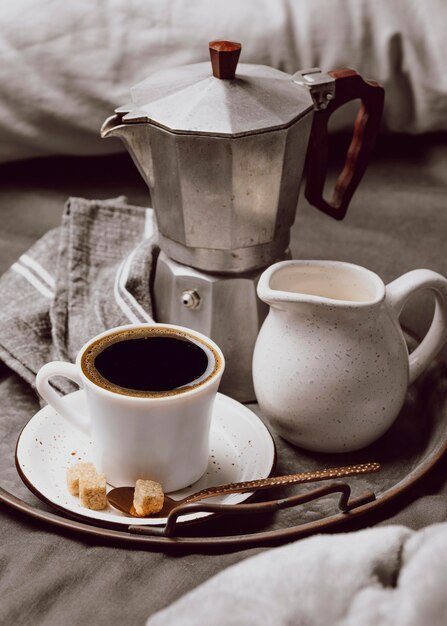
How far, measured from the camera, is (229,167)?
0.60m

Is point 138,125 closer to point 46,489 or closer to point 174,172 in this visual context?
point 174,172

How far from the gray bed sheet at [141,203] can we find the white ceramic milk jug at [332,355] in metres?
0.06

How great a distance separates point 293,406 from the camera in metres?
0.59

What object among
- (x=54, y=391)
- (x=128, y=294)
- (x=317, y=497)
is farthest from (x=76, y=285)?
(x=317, y=497)

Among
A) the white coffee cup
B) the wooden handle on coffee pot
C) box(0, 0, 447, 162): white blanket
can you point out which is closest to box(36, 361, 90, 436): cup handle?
the white coffee cup

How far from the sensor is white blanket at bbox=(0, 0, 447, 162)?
2.90 ft

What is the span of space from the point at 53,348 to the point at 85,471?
176 millimetres

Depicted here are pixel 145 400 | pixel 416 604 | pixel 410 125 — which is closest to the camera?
pixel 416 604

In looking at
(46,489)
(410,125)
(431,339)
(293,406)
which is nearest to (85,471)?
(46,489)

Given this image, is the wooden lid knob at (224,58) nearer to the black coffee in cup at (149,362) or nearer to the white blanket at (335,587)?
the black coffee in cup at (149,362)

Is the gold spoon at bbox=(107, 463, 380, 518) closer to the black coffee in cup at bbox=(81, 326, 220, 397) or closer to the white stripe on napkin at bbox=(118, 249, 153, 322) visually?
the black coffee in cup at bbox=(81, 326, 220, 397)

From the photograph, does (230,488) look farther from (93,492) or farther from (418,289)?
(418,289)

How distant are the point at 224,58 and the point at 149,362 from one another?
0.67 feet

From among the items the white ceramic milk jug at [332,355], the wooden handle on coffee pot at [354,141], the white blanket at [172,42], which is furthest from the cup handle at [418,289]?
the white blanket at [172,42]
